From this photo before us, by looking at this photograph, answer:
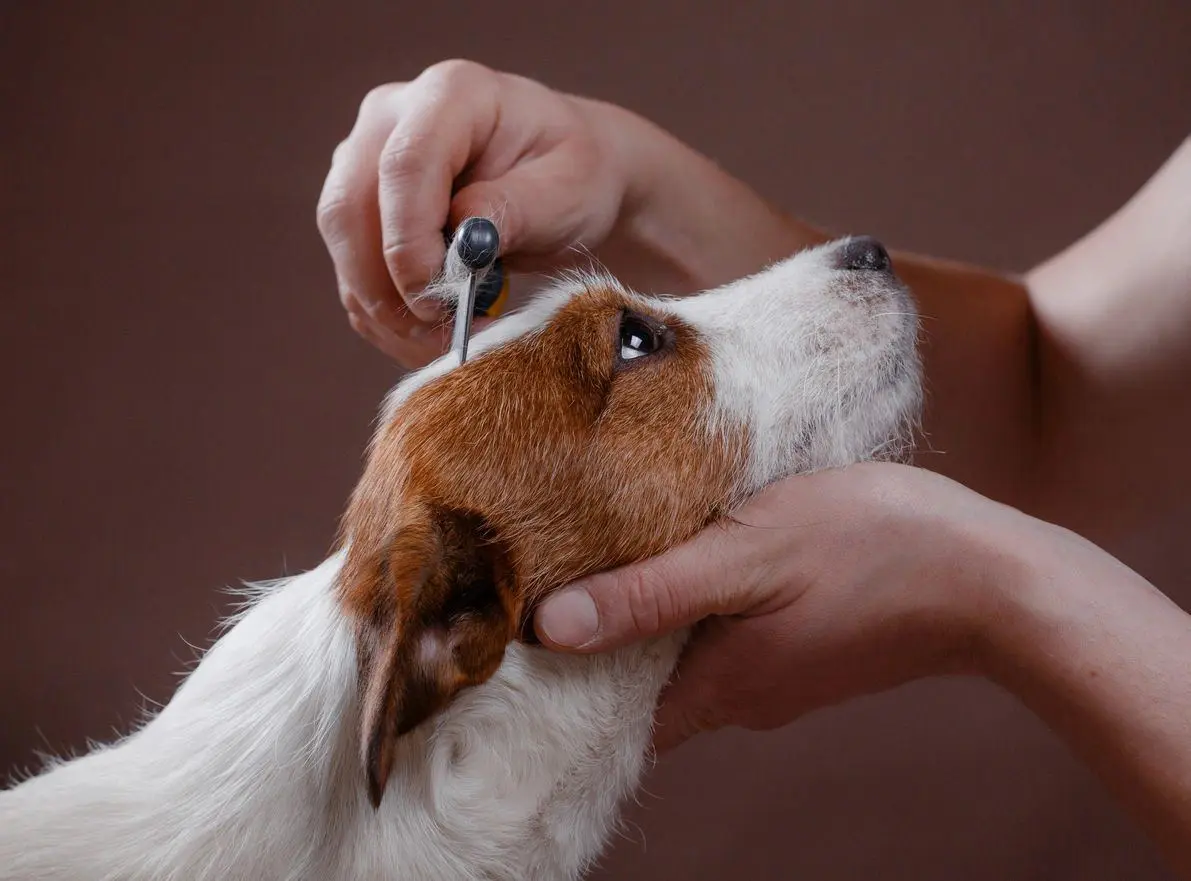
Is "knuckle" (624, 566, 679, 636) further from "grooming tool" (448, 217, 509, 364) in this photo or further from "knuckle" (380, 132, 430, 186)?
"knuckle" (380, 132, 430, 186)

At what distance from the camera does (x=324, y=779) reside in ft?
3.26

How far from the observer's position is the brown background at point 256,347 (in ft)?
6.77

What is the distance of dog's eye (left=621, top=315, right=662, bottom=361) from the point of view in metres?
1.19

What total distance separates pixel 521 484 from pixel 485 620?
0.43 ft

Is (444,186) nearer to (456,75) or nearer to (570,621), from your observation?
(456,75)

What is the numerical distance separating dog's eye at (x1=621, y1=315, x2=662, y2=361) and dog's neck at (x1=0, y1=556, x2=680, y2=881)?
0.28m

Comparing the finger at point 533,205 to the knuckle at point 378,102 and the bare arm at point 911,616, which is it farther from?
the bare arm at point 911,616

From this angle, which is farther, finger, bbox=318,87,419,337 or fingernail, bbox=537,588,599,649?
finger, bbox=318,87,419,337

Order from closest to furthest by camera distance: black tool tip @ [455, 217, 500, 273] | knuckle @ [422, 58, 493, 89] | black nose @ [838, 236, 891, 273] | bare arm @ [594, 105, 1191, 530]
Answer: black tool tip @ [455, 217, 500, 273] → black nose @ [838, 236, 891, 273] → knuckle @ [422, 58, 493, 89] → bare arm @ [594, 105, 1191, 530]

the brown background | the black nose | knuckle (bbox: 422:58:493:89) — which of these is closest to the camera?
the black nose

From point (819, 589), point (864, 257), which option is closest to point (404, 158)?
point (864, 257)

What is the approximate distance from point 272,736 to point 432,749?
13cm

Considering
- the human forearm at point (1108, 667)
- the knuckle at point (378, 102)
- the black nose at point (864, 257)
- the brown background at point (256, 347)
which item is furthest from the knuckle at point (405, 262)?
the brown background at point (256, 347)

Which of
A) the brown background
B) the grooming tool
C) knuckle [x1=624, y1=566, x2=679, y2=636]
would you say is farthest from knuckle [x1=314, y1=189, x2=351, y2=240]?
the brown background
